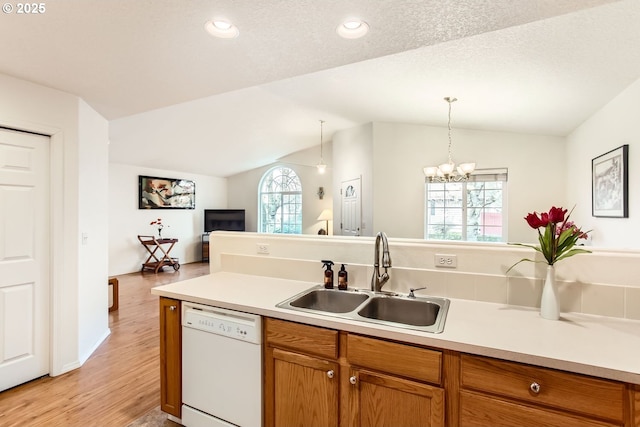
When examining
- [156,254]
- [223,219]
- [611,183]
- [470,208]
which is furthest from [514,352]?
[223,219]

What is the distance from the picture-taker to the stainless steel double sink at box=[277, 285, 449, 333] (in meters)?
1.59

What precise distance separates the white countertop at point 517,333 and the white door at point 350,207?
4079 millimetres

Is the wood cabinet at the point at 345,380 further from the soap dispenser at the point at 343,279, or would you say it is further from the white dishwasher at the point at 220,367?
the soap dispenser at the point at 343,279

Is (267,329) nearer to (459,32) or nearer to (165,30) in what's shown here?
(165,30)

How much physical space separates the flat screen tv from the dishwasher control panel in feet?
21.4

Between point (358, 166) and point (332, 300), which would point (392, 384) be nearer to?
point (332, 300)

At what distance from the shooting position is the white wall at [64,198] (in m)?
2.22

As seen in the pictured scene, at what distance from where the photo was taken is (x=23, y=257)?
2.24 meters

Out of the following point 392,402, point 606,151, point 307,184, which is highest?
point 307,184

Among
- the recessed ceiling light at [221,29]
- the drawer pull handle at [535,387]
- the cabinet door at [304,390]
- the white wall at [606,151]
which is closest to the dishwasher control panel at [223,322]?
the cabinet door at [304,390]

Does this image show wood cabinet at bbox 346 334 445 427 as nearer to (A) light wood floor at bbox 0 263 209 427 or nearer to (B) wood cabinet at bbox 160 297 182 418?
(B) wood cabinet at bbox 160 297 182 418

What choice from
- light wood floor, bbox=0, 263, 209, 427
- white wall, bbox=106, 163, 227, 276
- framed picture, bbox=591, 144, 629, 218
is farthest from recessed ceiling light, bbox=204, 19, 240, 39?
white wall, bbox=106, 163, 227, 276

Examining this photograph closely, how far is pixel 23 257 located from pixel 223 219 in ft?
19.5

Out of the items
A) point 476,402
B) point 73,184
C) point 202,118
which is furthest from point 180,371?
point 202,118
